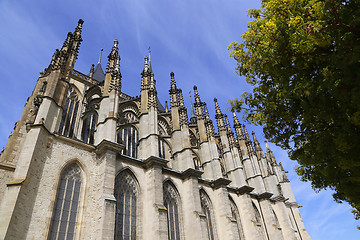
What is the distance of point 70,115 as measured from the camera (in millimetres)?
18688

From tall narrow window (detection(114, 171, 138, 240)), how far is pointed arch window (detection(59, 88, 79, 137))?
242 inches

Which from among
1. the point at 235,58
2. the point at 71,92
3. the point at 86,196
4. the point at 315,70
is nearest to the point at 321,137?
the point at 315,70

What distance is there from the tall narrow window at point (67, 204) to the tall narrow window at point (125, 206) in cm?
205

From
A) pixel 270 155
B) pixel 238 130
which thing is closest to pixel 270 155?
pixel 270 155

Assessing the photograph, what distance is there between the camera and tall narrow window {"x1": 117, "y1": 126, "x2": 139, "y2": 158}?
62.0ft

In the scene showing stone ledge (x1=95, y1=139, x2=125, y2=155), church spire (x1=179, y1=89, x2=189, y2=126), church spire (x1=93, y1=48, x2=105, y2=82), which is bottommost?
stone ledge (x1=95, y1=139, x2=125, y2=155)

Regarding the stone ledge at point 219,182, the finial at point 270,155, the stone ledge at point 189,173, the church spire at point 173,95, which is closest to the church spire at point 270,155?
the finial at point 270,155

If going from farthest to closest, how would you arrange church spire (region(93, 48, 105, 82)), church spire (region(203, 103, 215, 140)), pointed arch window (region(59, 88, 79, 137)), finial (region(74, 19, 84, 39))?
church spire (region(93, 48, 105, 82)), church spire (region(203, 103, 215, 140)), finial (region(74, 19, 84, 39)), pointed arch window (region(59, 88, 79, 137))

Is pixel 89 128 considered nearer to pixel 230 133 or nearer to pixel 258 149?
pixel 230 133

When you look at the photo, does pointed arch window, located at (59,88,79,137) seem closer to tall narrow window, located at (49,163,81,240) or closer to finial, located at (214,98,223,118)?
tall narrow window, located at (49,163,81,240)

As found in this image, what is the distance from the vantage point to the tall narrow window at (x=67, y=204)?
10.9m

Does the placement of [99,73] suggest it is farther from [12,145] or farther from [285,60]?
[285,60]

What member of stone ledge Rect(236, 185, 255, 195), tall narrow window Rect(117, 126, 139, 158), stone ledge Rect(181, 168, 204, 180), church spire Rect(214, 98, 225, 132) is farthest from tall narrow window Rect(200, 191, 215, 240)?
church spire Rect(214, 98, 225, 132)

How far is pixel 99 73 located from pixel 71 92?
12.6 m
